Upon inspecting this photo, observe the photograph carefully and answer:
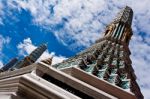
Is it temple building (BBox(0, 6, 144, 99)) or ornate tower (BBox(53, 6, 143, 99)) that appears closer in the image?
temple building (BBox(0, 6, 144, 99))

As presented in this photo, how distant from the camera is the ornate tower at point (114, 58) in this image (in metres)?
24.3

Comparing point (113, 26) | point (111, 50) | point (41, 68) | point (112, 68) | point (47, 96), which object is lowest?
point (47, 96)

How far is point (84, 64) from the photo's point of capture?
25.2 metres

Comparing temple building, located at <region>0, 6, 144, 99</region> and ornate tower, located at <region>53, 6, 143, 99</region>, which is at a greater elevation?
ornate tower, located at <region>53, 6, 143, 99</region>

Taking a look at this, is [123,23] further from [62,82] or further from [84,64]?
[62,82]

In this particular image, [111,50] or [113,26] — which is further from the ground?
[113,26]

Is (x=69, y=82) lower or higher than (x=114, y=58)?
lower

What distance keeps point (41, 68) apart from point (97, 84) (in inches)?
127

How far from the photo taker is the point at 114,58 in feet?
107

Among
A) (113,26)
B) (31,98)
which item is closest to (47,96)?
(31,98)

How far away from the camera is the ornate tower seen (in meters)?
24.3

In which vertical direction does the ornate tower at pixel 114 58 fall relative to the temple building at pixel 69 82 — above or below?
above

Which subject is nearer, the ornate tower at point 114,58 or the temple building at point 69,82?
the temple building at point 69,82

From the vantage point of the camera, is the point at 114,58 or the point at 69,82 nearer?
the point at 69,82
